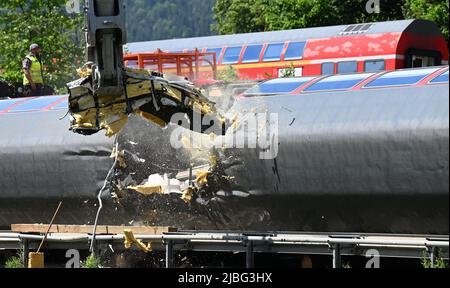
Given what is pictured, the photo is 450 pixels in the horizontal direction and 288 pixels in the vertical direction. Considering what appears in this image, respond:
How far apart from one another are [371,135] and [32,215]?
648cm

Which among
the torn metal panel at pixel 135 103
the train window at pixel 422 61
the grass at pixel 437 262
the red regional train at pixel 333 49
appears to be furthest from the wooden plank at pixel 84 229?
the train window at pixel 422 61

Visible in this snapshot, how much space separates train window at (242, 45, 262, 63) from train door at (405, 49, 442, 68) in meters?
4.64

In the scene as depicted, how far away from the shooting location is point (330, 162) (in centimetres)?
1200

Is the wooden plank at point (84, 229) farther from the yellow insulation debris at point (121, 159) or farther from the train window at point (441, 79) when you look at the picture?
the train window at point (441, 79)

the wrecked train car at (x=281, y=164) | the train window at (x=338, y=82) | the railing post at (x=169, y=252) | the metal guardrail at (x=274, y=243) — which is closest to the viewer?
the metal guardrail at (x=274, y=243)

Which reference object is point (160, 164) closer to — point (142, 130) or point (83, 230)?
point (142, 130)

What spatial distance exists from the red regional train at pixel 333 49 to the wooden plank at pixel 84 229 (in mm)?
11783

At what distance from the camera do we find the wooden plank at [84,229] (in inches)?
529

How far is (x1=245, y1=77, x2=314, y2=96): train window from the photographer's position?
43.4 feet

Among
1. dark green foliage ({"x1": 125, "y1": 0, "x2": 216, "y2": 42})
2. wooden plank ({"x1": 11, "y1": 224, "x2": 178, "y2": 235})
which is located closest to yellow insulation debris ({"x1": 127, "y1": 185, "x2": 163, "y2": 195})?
wooden plank ({"x1": 11, "y1": 224, "x2": 178, "y2": 235})

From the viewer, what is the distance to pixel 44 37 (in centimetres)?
2888

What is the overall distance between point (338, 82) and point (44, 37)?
57.9 ft

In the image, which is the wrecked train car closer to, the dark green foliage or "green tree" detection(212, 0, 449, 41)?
Result: "green tree" detection(212, 0, 449, 41)
